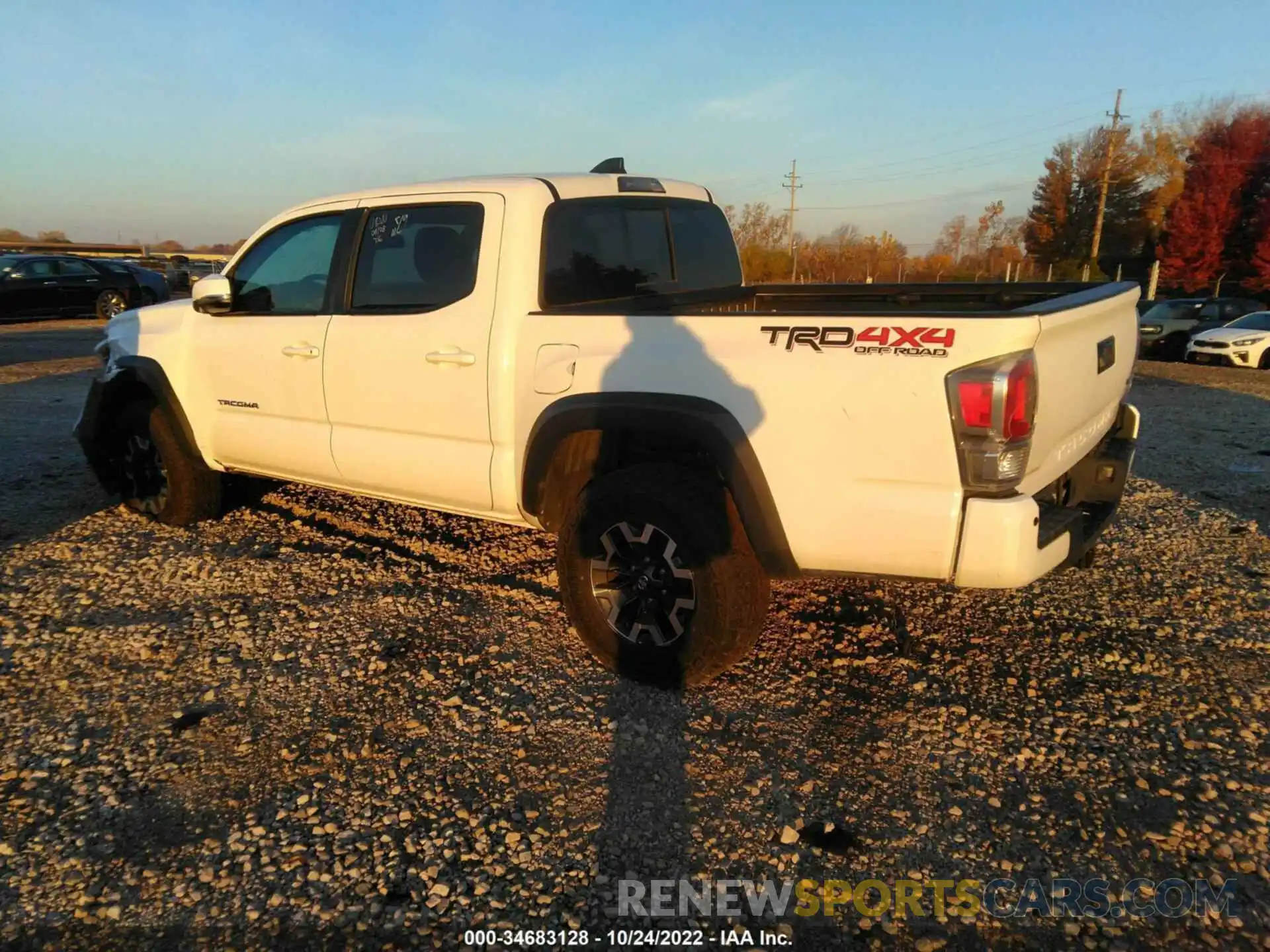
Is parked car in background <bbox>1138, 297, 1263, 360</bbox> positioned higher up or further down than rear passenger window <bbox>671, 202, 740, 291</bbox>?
further down

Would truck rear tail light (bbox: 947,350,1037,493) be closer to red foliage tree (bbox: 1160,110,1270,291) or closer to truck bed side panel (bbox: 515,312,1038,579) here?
truck bed side panel (bbox: 515,312,1038,579)

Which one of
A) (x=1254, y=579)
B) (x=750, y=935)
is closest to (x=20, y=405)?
(x=750, y=935)

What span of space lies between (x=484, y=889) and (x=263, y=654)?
5.83 ft

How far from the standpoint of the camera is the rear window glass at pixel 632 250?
3.61 m

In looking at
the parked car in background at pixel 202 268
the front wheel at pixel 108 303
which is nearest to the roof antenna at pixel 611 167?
the front wheel at pixel 108 303

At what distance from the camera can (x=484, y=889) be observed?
2248 mm

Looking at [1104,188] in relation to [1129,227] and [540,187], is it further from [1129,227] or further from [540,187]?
[540,187]

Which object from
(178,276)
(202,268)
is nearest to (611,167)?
(178,276)

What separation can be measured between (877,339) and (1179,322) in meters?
19.2

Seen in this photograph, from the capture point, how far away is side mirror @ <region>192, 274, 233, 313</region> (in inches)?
175

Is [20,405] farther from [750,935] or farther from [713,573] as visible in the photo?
[750,935]

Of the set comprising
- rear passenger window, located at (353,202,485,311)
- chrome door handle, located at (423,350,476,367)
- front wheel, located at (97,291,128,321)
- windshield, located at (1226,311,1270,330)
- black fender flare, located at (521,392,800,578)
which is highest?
rear passenger window, located at (353,202,485,311)

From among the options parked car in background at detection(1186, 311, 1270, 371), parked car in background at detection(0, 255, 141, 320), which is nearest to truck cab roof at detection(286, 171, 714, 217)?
parked car in background at detection(1186, 311, 1270, 371)

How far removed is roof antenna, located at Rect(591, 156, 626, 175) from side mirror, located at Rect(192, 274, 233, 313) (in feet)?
6.77
